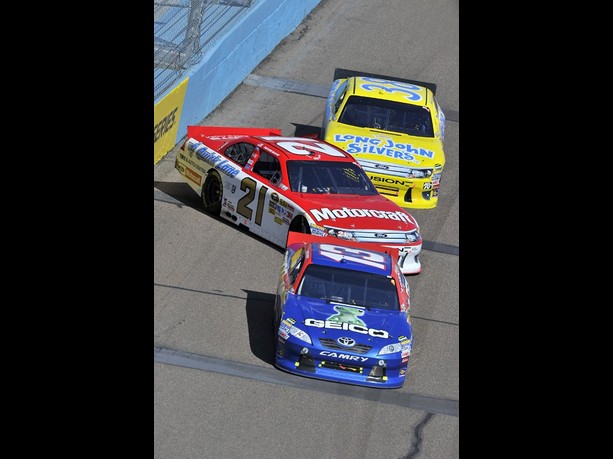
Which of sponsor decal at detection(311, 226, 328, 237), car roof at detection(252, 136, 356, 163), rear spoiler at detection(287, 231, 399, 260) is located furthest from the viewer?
car roof at detection(252, 136, 356, 163)

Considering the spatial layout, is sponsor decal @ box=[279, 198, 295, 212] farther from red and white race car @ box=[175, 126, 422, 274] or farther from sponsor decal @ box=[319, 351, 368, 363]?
sponsor decal @ box=[319, 351, 368, 363]

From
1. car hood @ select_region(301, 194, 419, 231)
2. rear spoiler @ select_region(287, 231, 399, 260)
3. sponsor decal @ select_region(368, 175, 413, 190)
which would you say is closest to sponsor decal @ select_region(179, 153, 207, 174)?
car hood @ select_region(301, 194, 419, 231)

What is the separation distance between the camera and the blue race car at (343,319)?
11.1m

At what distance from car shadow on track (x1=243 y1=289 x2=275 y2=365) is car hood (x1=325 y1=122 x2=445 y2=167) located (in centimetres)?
349

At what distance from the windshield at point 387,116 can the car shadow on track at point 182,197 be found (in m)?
2.64

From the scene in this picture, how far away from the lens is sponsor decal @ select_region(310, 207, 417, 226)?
13859 mm

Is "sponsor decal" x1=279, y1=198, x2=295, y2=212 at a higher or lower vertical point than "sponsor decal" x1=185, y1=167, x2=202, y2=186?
higher

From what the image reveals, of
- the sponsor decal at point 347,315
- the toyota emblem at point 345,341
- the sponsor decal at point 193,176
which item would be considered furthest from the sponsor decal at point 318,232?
the toyota emblem at point 345,341

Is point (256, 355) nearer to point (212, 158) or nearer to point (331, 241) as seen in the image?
point (331, 241)

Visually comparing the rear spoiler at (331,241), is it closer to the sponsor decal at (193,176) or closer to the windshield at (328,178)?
the windshield at (328,178)

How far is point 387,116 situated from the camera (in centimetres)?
1706
